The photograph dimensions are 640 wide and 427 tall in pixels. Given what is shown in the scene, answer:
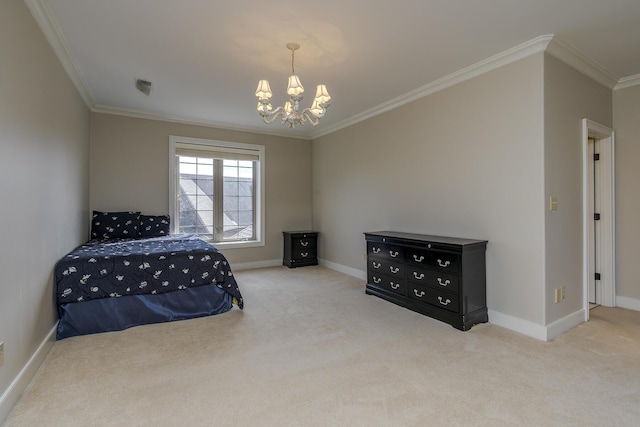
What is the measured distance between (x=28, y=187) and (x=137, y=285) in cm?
122

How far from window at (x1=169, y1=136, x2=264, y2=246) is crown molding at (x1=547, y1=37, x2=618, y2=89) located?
4197 mm

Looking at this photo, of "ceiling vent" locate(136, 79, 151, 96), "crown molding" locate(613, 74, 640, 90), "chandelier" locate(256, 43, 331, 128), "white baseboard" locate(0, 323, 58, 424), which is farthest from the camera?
"ceiling vent" locate(136, 79, 151, 96)

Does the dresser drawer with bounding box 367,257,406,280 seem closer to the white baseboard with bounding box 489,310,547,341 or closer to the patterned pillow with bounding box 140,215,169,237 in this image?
the white baseboard with bounding box 489,310,547,341

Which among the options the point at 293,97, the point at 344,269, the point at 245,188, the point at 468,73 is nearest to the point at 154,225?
the point at 245,188

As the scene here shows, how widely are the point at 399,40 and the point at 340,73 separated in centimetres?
77

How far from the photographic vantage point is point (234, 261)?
212 inches

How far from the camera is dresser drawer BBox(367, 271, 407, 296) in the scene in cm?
350

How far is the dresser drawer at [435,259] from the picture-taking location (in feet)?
9.60

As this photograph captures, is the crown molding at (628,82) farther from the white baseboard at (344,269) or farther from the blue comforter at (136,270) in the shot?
the blue comforter at (136,270)

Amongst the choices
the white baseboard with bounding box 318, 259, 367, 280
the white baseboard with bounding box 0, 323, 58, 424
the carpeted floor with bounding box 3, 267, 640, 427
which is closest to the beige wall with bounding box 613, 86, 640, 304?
the carpeted floor with bounding box 3, 267, 640, 427

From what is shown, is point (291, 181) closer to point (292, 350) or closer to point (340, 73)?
point (340, 73)

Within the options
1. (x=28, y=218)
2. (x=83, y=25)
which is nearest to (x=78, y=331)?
(x=28, y=218)

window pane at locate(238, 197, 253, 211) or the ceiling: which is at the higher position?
the ceiling

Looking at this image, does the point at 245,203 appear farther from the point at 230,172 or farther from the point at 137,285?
the point at 137,285
